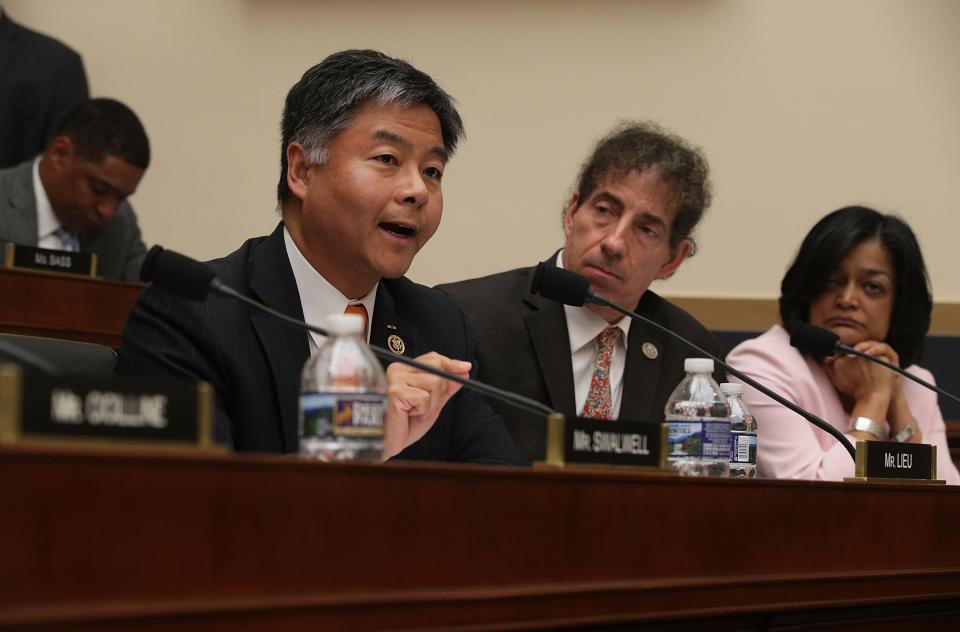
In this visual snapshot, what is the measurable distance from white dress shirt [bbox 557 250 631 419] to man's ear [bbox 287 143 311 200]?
33.4 inches

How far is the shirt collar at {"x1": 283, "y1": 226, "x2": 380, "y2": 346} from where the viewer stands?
2.15 metres

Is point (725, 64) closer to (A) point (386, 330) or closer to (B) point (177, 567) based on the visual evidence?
(A) point (386, 330)

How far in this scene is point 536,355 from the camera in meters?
2.78

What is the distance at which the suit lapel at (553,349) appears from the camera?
273 cm

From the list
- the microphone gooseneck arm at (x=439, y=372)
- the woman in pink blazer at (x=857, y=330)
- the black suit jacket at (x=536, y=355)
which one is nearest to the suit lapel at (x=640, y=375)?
the black suit jacket at (x=536, y=355)

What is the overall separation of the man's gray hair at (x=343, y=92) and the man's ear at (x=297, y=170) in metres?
0.02

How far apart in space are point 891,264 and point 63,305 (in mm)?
2056

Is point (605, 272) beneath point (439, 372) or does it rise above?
above

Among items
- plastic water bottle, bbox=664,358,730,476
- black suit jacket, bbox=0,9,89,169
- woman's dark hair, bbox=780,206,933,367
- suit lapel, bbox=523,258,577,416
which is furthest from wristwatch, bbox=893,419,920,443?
black suit jacket, bbox=0,9,89,169

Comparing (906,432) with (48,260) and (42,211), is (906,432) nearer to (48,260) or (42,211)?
(48,260)

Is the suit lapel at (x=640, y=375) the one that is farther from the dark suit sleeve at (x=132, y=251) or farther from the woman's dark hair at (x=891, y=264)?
the dark suit sleeve at (x=132, y=251)

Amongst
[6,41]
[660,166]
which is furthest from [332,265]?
[6,41]

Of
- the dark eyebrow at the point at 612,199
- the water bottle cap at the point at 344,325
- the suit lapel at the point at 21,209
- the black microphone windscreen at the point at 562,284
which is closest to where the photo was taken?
the water bottle cap at the point at 344,325

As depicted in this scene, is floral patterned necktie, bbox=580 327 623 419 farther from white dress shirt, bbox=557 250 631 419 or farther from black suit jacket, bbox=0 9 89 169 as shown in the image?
black suit jacket, bbox=0 9 89 169
